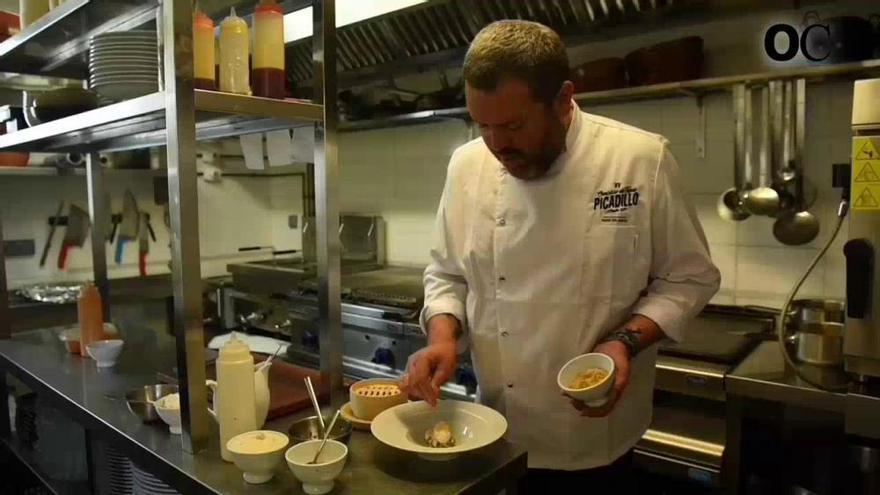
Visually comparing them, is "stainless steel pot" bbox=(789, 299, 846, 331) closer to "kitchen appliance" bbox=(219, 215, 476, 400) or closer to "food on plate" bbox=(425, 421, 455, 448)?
"kitchen appliance" bbox=(219, 215, 476, 400)

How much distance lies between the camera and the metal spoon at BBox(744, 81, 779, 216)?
2.18 m

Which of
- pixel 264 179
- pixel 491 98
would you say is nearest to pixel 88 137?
pixel 491 98

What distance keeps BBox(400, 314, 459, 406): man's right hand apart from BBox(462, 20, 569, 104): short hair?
0.51m

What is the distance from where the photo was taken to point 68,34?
6.03 ft

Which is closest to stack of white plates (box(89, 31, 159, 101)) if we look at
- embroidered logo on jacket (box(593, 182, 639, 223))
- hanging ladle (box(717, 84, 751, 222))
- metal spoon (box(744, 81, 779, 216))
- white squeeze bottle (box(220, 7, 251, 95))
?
white squeeze bottle (box(220, 7, 251, 95))

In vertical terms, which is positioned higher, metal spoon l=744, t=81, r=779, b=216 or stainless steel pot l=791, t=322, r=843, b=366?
metal spoon l=744, t=81, r=779, b=216

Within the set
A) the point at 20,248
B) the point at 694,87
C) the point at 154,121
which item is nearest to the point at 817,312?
the point at 694,87

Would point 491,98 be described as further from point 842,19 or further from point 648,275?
point 842,19

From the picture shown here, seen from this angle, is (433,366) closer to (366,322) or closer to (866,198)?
(866,198)

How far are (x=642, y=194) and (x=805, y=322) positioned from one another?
84 cm

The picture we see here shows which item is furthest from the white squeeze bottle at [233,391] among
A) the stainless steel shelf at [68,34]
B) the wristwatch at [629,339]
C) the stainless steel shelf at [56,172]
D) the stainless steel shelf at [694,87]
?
the stainless steel shelf at [56,172]

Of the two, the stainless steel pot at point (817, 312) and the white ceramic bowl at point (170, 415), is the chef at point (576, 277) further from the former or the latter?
the stainless steel pot at point (817, 312)

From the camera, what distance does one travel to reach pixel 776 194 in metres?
2.17

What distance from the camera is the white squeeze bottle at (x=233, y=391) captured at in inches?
44.6
